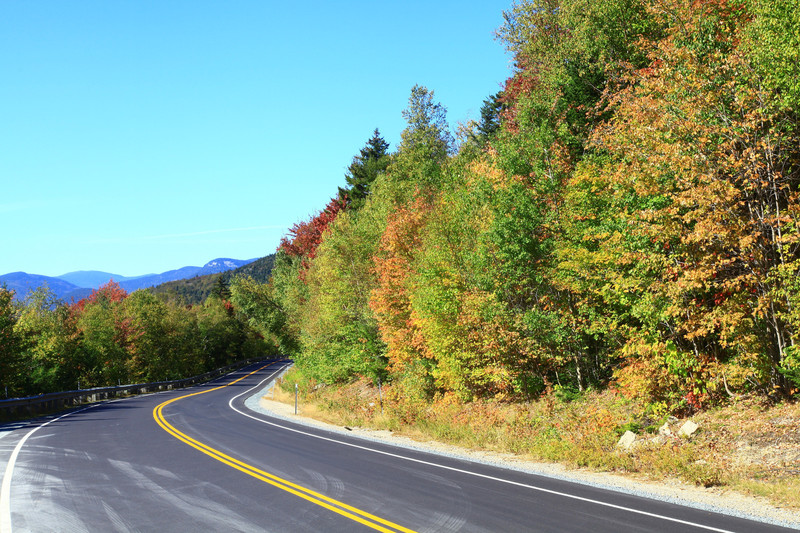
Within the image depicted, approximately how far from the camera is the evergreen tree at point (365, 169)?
197ft

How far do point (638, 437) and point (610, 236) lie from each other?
566 centimetres

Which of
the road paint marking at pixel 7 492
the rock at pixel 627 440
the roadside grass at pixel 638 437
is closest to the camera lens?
the road paint marking at pixel 7 492

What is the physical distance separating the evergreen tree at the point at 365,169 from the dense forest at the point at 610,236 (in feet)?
74.6

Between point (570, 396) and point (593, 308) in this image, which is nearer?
point (593, 308)

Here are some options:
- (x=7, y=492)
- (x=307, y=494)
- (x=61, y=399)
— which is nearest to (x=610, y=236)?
(x=307, y=494)

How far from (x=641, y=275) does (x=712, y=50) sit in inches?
256

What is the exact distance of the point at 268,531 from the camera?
27.2ft

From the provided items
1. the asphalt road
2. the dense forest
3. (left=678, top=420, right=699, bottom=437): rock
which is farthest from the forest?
the asphalt road

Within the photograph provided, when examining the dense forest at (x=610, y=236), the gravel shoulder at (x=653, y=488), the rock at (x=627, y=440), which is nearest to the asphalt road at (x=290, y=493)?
the gravel shoulder at (x=653, y=488)

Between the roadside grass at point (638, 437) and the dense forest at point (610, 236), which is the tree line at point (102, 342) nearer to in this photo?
the dense forest at point (610, 236)

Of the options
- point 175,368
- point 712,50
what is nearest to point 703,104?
point 712,50

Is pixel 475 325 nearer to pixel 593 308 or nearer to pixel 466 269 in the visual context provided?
pixel 466 269

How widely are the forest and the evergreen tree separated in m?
20.6

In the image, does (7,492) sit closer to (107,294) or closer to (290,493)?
(290,493)
